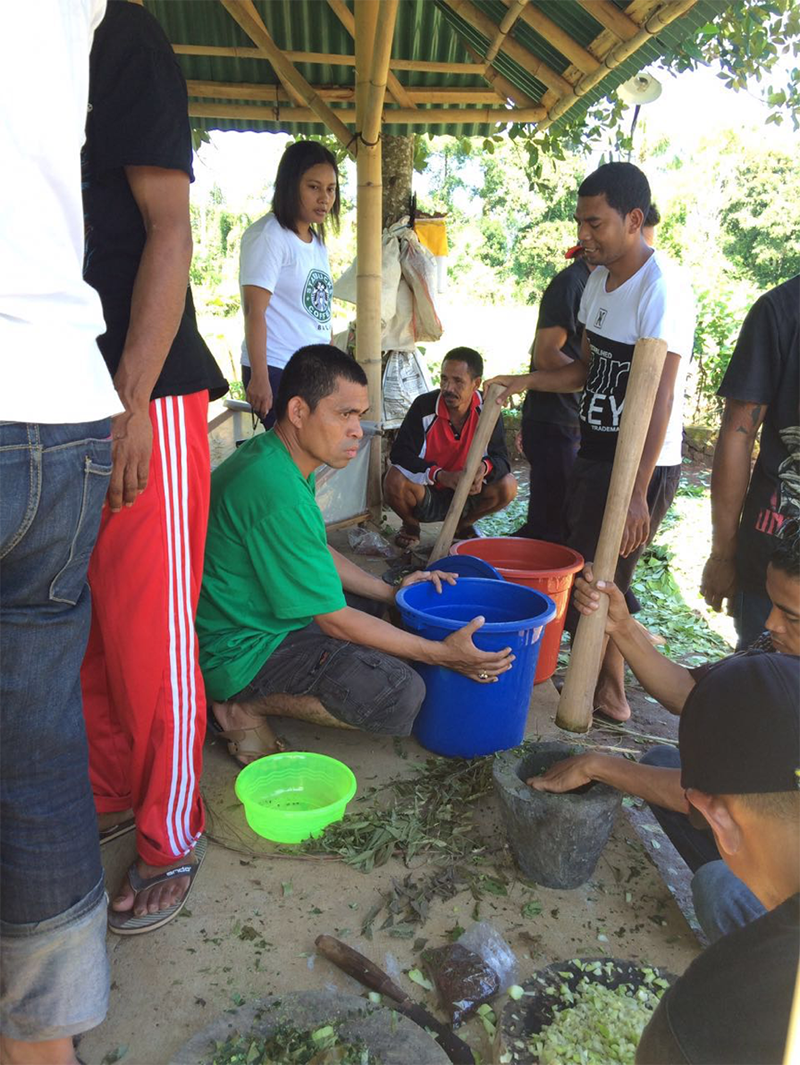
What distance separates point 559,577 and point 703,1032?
7.00 ft

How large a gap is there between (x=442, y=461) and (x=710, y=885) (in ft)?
11.1

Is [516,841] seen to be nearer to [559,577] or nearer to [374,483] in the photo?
[559,577]

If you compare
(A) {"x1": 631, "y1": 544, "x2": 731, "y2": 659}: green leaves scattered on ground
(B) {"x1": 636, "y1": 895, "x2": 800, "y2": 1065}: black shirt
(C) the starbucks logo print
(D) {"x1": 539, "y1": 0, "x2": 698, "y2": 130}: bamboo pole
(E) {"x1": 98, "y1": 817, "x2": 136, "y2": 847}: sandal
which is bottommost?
(A) {"x1": 631, "y1": 544, "x2": 731, "y2": 659}: green leaves scattered on ground

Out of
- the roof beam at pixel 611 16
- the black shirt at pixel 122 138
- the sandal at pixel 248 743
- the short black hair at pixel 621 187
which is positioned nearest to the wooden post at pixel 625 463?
the short black hair at pixel 621 187

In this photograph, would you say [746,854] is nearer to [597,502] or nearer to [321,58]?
[597,502]

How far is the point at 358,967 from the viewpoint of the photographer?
1777 mm

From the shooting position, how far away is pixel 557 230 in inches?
1243

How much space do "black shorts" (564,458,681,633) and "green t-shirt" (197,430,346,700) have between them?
1.21 m

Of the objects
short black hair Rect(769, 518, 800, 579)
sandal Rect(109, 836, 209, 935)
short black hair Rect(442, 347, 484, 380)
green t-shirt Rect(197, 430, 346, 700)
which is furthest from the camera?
short black hair Rect(442, 347, 484, 380)

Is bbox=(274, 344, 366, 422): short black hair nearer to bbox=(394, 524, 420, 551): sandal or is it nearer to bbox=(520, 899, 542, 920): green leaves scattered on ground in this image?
bbox=(520, 899, 542, 920): green leaves scattered on ground

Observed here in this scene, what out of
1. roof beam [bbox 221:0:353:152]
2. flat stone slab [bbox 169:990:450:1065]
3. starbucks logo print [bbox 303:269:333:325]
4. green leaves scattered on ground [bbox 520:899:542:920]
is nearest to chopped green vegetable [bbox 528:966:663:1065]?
flat stone slab [bbox 169:990:450:1065]

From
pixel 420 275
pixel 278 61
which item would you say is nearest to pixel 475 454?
pixel 420 275

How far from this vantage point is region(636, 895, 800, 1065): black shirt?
2.87 ft

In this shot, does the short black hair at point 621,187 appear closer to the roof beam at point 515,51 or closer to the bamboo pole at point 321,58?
the roof beam at point 515,51
